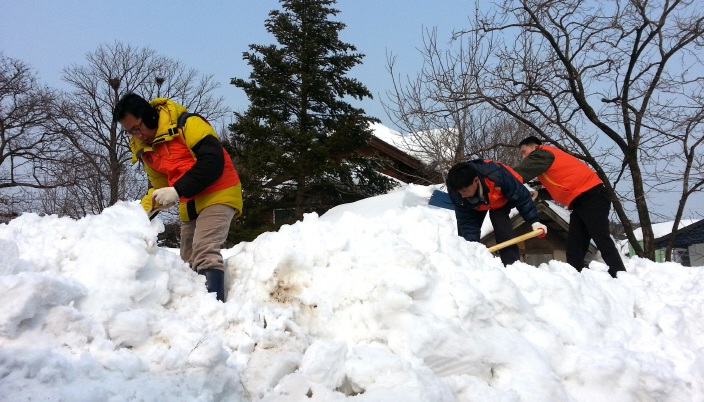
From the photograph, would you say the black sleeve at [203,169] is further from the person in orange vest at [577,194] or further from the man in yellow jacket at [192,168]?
the person in orange vest at [577,194]

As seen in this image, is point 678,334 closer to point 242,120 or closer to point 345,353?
point 345,353

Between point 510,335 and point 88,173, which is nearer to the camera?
point 510,335

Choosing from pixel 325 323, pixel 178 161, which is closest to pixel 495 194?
pixel 325 323

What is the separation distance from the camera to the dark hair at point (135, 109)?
8.64 feet

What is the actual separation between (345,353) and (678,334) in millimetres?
2044

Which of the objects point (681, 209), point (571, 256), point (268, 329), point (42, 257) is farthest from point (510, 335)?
point (681, 209)

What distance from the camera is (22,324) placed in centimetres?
167

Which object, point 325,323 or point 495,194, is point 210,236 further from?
point 495,194

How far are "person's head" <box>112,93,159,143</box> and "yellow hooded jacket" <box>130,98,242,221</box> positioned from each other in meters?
0.05

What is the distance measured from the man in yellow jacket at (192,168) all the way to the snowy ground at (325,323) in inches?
7.3

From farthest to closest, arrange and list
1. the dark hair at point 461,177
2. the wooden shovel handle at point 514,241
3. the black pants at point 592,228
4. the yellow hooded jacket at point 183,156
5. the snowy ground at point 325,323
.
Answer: the black pants at point 592,228, the dark hair at point 461,177, the wooden shovel handle at point 514,241, the yellow hooded jacket at point 183,156, the snowy ground at point 325,323

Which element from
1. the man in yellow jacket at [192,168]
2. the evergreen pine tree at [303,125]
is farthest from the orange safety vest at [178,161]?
the evergreen pine tree at [303,125]

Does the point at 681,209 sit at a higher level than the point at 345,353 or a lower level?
higher

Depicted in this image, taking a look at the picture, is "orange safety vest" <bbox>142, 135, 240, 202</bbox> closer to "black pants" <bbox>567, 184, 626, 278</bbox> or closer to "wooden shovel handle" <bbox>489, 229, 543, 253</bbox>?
"wooden shovel handle" <bbox>489, 229, 543, 253</bbox>
